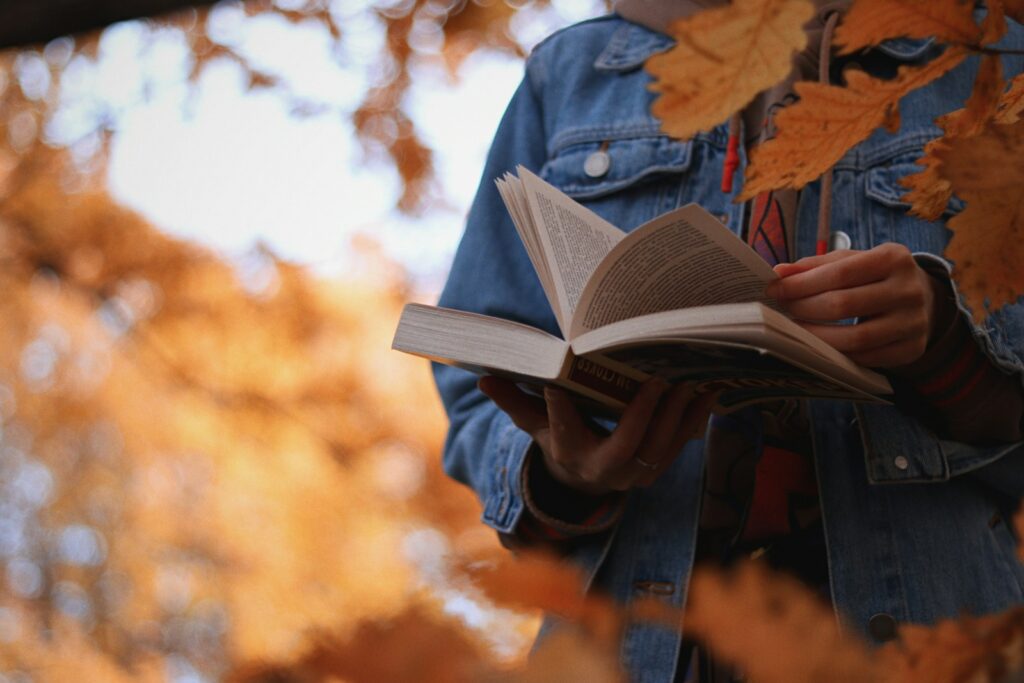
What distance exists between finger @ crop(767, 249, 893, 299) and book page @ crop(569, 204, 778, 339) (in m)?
0.02

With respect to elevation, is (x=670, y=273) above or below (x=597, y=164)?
above

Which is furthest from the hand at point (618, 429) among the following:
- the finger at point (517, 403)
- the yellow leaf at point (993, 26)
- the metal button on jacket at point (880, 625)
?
the yellow leaf at point (993, 26)

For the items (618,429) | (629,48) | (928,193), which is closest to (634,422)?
(618,429)

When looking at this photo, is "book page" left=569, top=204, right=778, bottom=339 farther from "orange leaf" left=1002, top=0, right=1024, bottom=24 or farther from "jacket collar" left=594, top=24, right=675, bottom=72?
"jacket collar" left=594, top=24, right=675, bottom=72

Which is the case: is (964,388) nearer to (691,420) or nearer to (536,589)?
(691,420)

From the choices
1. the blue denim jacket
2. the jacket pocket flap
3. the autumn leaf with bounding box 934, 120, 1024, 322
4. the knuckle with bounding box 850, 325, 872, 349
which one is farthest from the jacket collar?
the autumn leaf with bounding box 934, 120, 1024, 322

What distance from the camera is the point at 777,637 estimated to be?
0.38m

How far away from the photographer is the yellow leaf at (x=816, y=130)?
1.57 feet

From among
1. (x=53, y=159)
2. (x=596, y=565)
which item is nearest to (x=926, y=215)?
(x=596, y=565)

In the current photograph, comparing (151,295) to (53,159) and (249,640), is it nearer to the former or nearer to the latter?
(53,159)

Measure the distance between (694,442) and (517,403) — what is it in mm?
216

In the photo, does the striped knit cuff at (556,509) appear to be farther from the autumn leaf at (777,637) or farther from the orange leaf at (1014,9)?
the orange leaf at (1014,9)

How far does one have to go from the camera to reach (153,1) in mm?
679

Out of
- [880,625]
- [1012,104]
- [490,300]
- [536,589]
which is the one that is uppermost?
[1012,104]
